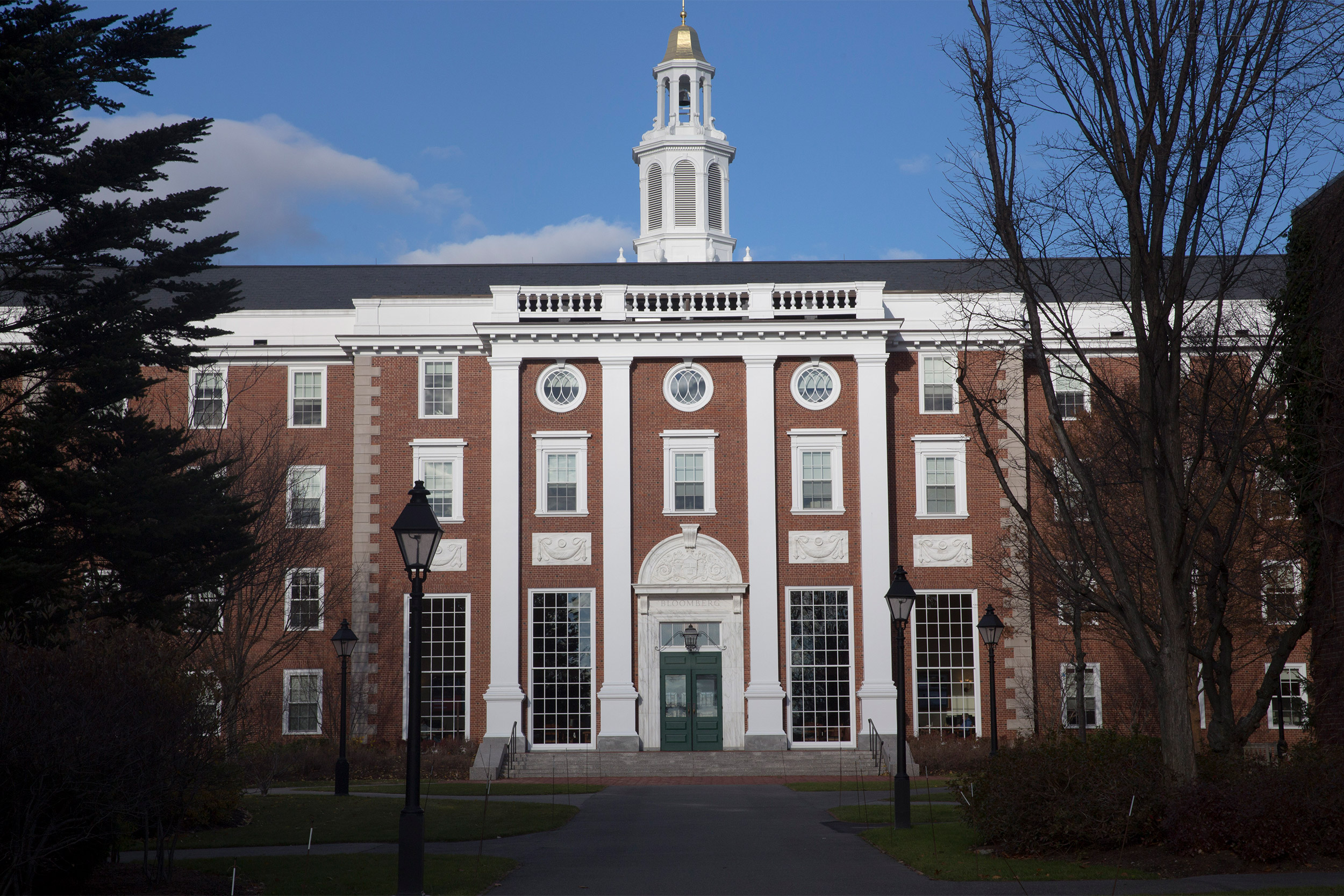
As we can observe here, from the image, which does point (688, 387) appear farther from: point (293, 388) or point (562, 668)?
point (293, 388)

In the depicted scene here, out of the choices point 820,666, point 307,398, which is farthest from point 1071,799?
point 307,398

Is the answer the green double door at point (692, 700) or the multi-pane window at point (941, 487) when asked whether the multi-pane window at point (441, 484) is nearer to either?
the green double door at point (692, 700)

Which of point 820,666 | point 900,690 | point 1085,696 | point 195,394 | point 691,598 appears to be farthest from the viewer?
point 1085,696

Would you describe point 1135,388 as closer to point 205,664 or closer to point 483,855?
point 483,855

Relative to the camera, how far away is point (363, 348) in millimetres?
37438

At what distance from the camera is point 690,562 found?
35719mm

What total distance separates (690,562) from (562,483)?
4402 millimetres

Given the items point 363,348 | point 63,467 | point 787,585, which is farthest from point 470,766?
point 63,467

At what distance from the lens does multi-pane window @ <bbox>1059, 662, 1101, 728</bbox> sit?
34562mm

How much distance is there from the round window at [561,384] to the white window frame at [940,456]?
10030 mm

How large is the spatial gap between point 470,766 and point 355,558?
24.3 feet

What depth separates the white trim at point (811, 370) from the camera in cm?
3650

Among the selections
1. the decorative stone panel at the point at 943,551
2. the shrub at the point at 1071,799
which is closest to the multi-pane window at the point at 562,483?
the decorative stone panel at the point at 943,551

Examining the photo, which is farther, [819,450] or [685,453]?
[685,453]
